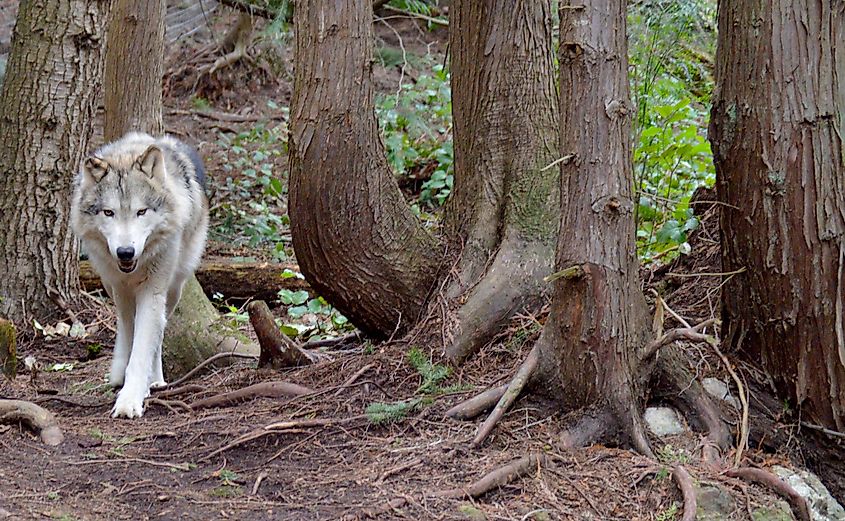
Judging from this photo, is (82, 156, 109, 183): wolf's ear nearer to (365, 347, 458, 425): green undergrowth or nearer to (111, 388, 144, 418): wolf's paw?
(111, 388, 144, 418): wolf's paw

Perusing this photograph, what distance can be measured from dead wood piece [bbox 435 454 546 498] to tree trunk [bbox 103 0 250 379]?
312 cm

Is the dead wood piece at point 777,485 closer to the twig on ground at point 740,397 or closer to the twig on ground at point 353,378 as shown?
the twig on ground at point 740,397

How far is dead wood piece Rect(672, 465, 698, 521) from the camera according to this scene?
350cm

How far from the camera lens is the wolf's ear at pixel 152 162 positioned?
5391 millimetres

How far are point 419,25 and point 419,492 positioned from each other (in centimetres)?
1509

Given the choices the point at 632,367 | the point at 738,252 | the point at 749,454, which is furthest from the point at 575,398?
the point at 738,252

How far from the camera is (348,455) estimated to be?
4.04m

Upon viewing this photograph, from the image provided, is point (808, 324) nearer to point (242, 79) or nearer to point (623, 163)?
point (623, 163)

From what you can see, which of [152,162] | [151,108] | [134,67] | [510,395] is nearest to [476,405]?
[510,395]

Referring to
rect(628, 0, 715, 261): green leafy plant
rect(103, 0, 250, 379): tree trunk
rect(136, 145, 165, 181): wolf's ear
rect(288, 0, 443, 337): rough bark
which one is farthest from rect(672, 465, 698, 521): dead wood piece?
rect(136, 145, 165, 181): wolf's ear

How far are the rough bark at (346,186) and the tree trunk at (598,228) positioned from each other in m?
1.32

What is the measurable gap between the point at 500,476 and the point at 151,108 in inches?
192

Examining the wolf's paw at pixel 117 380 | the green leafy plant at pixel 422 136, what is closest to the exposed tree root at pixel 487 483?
the wolf's paw at pixel 117 380

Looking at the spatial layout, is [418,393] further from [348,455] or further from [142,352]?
[142,352]
